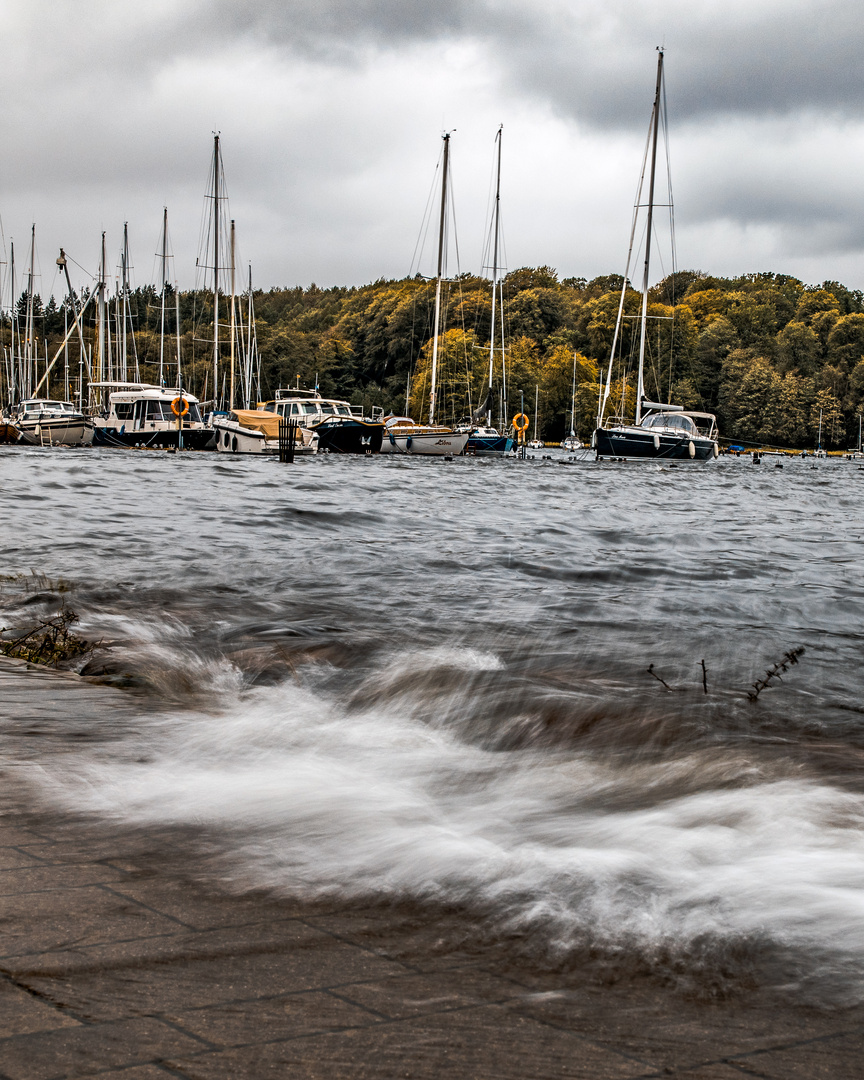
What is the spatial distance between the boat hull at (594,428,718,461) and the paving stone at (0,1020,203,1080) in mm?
50831

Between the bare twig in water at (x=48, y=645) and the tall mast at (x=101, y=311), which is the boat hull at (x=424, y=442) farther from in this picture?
the bare twig in water at (x=48, y=645)

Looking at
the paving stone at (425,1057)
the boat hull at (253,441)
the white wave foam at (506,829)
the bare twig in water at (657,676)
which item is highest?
the boat hull at (253,441)

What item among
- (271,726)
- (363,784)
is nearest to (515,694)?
(271,726)

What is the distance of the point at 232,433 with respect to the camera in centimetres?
5038

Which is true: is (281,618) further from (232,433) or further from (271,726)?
(232,433)

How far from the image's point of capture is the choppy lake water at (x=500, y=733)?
3090 mm

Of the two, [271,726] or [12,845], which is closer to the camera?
[12,845]

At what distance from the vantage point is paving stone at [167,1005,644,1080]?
196cm

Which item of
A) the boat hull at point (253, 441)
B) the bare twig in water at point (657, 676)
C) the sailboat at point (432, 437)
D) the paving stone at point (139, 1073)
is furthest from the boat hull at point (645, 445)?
the paving stone at point (139, 1073)

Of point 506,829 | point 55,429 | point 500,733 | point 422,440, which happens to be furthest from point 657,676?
point 55,429

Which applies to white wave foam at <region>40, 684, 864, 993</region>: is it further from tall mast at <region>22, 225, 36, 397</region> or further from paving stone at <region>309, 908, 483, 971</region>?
tall mast at <region>22, 225, 36, 397</region>

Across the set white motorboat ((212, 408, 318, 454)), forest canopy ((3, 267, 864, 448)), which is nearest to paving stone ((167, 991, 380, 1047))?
white motorboat ((212, 408, 318, 454))

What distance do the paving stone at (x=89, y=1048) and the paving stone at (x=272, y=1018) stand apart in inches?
2.1

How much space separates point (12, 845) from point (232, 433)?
48489 millimetres
